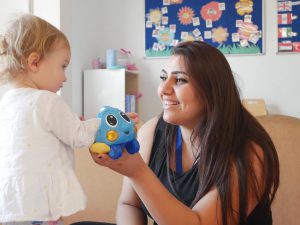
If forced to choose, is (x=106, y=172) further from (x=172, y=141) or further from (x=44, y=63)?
(x=44, y=63)

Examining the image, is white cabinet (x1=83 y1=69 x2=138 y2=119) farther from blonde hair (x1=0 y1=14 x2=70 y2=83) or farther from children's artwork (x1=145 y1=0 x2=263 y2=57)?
blonde hair (x1=0 y1=14 x2=70 y2=83)

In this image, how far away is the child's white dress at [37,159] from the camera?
0.82m

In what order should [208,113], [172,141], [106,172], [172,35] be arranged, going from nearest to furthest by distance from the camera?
1. [208,113]
2. [172,141]
3. [106,172]
4. [172,35]

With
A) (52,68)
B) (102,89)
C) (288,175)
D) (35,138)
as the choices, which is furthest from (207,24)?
(35,138)

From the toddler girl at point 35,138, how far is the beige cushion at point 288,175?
0.76m

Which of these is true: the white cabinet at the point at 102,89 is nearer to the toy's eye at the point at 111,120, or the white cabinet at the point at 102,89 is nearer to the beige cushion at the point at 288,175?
the beige cushion at the point at 288,175

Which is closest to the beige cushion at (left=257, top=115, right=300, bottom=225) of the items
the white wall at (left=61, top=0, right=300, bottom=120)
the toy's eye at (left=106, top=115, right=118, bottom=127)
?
the toy's eye at (left=106, top=115, right=118, bottom=127)

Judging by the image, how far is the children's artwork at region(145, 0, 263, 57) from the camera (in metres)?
3.51

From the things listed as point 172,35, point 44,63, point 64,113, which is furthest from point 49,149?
point 172,35

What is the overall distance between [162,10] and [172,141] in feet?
9.11

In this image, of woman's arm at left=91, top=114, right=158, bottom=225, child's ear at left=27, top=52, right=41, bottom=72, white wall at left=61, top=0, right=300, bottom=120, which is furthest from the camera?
white wall at left=61, top=0, right=300, bottom=120

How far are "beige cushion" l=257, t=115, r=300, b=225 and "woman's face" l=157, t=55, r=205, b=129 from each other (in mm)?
407

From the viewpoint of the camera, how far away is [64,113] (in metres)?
0.84

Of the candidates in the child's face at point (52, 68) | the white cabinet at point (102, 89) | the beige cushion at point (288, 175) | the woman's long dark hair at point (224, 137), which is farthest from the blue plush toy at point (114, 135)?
the white cabinet at point (102, 89)
